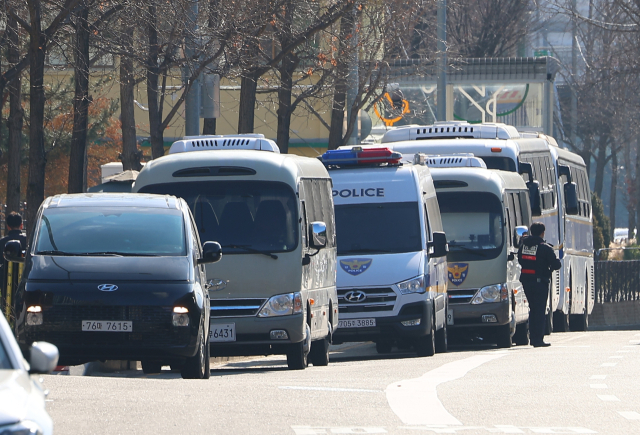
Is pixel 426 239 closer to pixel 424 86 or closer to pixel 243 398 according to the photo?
pixel 243 398

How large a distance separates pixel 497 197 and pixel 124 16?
629 cm

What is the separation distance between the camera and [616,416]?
9633 millimetres

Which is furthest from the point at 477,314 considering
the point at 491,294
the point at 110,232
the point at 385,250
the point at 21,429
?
the point at 21,429

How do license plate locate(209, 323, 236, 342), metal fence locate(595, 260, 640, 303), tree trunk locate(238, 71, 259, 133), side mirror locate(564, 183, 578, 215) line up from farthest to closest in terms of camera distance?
1. metal fence locate(595, 260, 640, 303)
2. side mirror locate(564, 183, 578, 215)
3. tree trunk locate(238, 71, 259, 133)
4. license plate locate(209, 323, 236, 342)

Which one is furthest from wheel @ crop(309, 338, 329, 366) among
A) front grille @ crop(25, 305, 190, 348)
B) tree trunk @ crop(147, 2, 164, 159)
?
tree trunk @ crop(147, 2, 164, 159)

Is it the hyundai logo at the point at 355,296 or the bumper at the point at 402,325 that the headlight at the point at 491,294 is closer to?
the bumper at the point at 402,325

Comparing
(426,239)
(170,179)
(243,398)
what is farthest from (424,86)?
(243,398)

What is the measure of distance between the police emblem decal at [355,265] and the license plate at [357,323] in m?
0.62

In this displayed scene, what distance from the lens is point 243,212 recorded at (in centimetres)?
1455

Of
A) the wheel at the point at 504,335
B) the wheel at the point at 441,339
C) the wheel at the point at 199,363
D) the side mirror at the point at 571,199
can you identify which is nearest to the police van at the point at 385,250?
the wheel at the point at 441,339

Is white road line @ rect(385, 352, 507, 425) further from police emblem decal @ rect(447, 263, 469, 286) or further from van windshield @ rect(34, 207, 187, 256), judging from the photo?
police emblem decal @ rect(447, 263, 469, 286)

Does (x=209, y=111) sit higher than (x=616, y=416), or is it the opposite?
(x=209, y=111)

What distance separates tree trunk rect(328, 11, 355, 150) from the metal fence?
38.7ft

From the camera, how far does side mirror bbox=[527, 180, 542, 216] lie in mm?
23844
